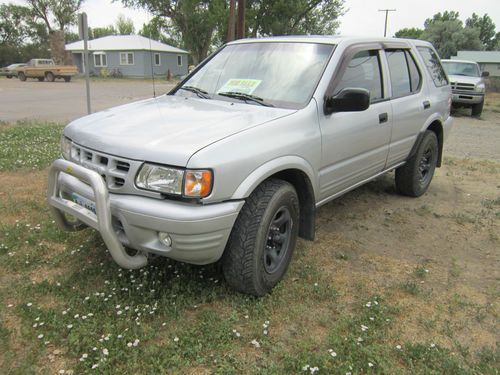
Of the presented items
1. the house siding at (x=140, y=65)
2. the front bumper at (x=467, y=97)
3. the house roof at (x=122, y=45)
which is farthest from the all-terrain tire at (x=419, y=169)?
the house roof at (x=122, y=45)

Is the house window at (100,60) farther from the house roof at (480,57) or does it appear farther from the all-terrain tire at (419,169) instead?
the all-terrain tire at (419,169)

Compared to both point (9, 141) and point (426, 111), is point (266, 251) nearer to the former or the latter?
point (426, 111)

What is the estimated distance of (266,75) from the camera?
12.2 ft

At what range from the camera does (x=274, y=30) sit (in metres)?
34.6

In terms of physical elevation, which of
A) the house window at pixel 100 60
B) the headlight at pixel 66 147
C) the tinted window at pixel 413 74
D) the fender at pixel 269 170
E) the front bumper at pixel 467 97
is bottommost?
the front bumper at pixel 467 97

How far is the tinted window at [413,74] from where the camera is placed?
194 inches

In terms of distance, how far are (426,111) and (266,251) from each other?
3.00m

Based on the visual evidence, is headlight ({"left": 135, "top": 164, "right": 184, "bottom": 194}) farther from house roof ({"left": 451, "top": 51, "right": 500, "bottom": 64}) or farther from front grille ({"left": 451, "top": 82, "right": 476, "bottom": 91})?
house roof ({"left": 451, "top": 51, "right": 500, "bottom": 64})

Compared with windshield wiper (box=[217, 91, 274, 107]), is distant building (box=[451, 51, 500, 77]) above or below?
above

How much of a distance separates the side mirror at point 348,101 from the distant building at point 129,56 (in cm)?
3856

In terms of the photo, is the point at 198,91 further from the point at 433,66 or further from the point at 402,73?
the point at 433,66

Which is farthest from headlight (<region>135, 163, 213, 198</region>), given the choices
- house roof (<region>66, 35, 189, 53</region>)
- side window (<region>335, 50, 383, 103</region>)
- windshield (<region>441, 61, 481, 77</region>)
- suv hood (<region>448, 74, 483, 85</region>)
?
house roof (<region>66, 35, 189, 53</region>)

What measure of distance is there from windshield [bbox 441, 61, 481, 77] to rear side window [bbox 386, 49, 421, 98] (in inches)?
478

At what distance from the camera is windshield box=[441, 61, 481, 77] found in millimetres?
15688
